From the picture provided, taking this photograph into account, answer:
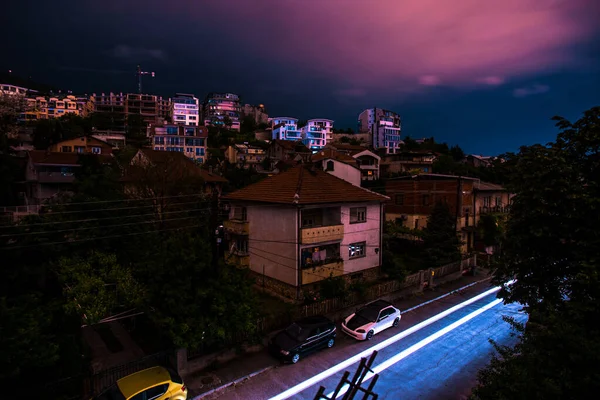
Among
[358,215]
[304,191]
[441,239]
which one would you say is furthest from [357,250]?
[441,239]

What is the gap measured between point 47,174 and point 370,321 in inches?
1663

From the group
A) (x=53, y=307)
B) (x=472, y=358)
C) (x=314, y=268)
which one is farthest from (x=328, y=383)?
(x=53, y=307)

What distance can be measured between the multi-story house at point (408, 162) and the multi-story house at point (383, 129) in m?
31.6

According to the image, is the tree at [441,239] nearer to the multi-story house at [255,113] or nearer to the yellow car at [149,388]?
the yellow car at [149,388]

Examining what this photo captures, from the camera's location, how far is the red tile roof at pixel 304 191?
22.0 m

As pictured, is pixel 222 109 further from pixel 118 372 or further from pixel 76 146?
pixel 118 372

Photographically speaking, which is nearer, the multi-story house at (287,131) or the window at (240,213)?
the window at (240,213)

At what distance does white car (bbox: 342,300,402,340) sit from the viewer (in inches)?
671

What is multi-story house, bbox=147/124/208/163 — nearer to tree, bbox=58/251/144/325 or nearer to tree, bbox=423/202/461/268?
tree, bbox=423/202/461/268

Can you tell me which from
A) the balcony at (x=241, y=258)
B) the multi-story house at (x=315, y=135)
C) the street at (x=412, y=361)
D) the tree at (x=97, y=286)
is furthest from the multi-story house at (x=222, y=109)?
the street at (x=412, y=361)

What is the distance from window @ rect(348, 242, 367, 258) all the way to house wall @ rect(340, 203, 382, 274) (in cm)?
23

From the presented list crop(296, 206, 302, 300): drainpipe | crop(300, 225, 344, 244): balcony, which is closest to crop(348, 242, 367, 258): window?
crop(300, 225, 344, 244): balcony

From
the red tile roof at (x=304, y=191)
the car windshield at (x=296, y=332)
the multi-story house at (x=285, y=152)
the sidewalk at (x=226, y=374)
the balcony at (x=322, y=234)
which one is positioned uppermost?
the multi-story house at (x=285, y=152)

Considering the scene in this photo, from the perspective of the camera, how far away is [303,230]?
2088 cm
